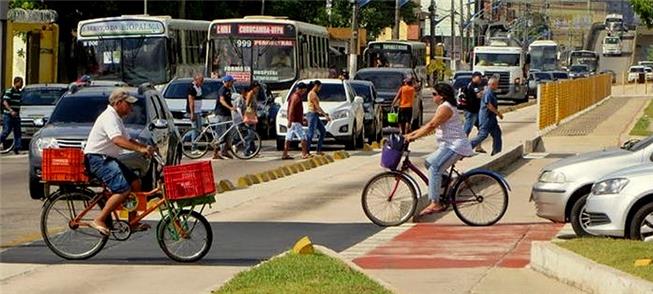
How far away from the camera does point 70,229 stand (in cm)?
1452


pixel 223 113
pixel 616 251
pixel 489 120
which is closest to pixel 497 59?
pixel 223 113

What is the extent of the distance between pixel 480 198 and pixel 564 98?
96.5 feet

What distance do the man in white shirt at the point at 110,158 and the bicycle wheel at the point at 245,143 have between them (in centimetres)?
1668

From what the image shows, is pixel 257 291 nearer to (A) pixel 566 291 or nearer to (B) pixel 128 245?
(A) pixel 566 291

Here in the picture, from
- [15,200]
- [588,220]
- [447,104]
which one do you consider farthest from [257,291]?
[15,200]

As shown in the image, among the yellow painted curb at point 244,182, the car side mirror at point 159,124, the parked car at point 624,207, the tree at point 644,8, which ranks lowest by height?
the yellow painted curb at point 244,182

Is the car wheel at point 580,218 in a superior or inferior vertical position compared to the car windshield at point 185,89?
inferior

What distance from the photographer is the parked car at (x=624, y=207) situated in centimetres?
1433

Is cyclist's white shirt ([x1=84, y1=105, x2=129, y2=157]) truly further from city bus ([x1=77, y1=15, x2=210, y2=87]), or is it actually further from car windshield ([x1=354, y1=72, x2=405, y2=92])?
car windshield ([x1=354, y1=72, x2=405, y2=92])

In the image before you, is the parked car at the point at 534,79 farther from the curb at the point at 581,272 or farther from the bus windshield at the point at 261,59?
the curb at the point at 581,272

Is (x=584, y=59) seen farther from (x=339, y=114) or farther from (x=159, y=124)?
(x=159, y=124)

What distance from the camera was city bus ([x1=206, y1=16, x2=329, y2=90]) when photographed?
44.5 m

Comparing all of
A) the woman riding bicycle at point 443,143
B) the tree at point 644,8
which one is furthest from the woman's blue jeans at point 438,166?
the tree at point 644,8

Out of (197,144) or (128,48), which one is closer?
(197,144)
